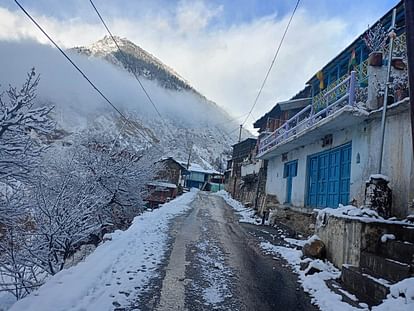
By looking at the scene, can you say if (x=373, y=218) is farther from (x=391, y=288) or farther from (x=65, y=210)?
(x=65, y=210)

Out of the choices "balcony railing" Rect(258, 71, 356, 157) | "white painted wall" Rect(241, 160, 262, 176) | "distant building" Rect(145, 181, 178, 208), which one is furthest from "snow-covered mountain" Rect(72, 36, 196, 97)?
"balcony railing" Rect(258, 71, 356, 157)

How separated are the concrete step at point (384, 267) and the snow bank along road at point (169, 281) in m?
1.17

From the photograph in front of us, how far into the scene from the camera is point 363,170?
26.8 ft

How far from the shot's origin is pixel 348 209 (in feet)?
21.5

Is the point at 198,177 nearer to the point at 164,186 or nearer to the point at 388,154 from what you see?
the point at 164,186

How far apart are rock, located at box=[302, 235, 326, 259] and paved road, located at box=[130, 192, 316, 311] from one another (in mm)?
697

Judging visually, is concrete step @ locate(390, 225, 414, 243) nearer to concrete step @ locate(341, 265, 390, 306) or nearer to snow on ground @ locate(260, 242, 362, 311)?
concrete step @ locate(341, 265, 390, 306)

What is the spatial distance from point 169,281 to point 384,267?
333cm

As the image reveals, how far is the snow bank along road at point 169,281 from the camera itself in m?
3.89

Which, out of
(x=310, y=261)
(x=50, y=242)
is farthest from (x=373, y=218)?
(x=50, y=242)

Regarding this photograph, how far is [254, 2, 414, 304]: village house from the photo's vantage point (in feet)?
16.7

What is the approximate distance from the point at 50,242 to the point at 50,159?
9458 millimetres

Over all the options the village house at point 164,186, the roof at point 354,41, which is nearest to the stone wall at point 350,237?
the roof at point 354,41

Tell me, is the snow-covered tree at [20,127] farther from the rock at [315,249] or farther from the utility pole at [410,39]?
the utility pole at [410,39]
